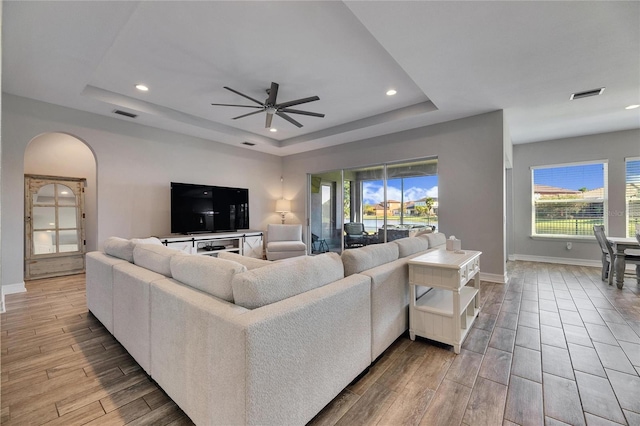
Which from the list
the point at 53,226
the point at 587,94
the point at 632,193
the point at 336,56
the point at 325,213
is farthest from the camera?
the point at 325,213

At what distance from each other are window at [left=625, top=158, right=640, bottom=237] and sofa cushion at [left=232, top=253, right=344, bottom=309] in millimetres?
6482

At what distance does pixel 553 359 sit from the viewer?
217cm

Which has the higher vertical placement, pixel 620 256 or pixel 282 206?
pixel 282 206

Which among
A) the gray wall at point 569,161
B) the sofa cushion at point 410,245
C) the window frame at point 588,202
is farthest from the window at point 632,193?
the sofa cushion at point 410,245

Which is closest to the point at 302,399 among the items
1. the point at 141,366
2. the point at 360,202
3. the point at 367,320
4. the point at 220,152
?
the point at 367,320

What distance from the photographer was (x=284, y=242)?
6.01 m

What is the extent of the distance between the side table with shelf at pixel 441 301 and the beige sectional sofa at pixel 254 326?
228 millimetres

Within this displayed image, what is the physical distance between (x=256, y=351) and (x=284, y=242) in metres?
4.83

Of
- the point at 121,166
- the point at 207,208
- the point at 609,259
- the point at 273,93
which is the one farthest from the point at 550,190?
the point at 121,166

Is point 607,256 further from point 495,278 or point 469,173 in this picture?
point 469,173

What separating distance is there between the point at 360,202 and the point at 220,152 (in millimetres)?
3289

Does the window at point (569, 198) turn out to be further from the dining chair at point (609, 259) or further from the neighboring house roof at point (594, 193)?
the dining chair at point (609, 259)

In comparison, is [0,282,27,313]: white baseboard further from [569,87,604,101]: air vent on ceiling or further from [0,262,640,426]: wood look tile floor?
[569,87,604,101]: air vent on ceiling

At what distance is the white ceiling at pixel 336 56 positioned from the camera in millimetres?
2297
